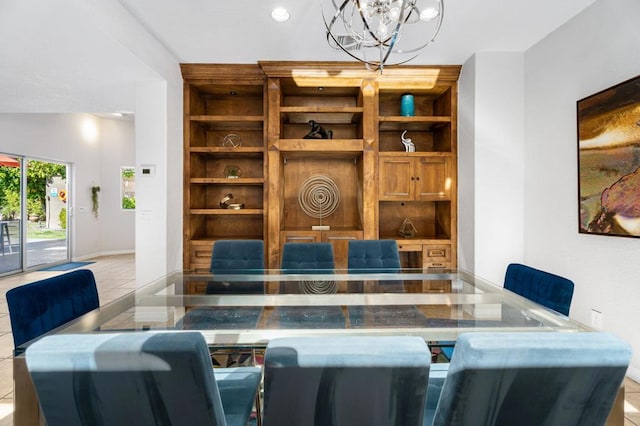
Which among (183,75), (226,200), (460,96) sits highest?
(183,75)

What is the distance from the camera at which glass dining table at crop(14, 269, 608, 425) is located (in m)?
1.26

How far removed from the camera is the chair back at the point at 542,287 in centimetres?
156

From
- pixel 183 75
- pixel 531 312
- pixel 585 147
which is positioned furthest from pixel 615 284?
pixel 183 75

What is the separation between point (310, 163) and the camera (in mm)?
4055

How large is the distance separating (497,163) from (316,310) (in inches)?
102

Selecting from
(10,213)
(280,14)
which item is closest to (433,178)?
(280,14)

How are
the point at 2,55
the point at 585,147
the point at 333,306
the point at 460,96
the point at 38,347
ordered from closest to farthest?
the point at 38,347 < the point at 333,306 < the point at 585,147 < the point at 2,55 < the point at 460,96

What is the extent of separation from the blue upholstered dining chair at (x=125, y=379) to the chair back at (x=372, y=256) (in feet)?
5.89

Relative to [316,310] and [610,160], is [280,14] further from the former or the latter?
[610,160]

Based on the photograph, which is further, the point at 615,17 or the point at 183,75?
the point at 183,75

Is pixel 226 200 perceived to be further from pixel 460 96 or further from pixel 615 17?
pixel 615 17

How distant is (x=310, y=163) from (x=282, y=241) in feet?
3.36

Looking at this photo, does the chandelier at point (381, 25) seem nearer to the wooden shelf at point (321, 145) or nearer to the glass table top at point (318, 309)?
the wooden shelf at point (321, 145)

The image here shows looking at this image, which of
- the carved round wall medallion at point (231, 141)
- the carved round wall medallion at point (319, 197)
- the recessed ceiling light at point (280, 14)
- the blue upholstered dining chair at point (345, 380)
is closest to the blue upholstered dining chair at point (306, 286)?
the blue upholstered dining chair at point (345, 380)
